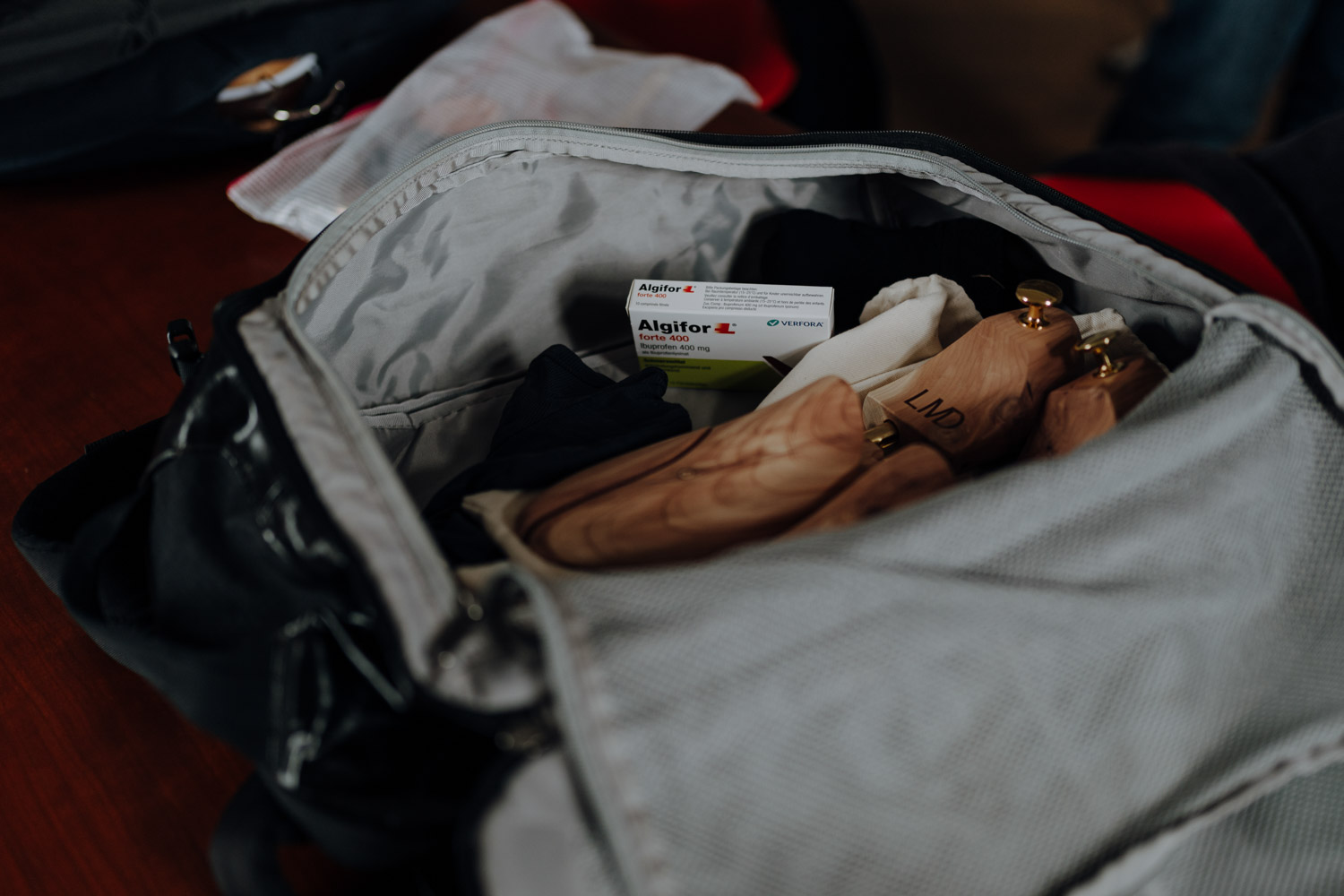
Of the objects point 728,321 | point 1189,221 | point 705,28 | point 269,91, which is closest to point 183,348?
point 728,321

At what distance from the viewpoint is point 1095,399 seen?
41 centimetres

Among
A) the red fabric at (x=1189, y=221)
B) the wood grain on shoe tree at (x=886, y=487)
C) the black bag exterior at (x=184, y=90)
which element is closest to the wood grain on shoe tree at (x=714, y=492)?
the wood grain on shoe tree at (x=886, y=487)

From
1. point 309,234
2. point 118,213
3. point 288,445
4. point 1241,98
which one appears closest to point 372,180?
point 309,234

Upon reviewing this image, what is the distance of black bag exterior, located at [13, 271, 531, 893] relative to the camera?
1.02 feet

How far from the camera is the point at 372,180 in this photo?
0.70 m

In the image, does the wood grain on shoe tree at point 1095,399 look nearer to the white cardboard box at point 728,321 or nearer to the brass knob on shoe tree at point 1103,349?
the brass knob on shoe tree at point 1103,349

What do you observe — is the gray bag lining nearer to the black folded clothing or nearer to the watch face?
the black folded clothing

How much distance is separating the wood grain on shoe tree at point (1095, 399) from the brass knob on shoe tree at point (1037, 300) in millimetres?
25

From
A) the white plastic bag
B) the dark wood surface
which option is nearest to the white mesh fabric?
the dark wood surface

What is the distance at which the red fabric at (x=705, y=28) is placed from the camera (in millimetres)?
1018

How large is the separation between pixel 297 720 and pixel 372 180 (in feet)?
1.66

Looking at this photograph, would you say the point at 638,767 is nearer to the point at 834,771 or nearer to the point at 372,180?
the point at 834,771

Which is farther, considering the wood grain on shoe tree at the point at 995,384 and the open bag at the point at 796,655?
the wood grain on shoe tree at the point at 995,384

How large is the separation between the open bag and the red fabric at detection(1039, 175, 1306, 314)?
26 centimetres
